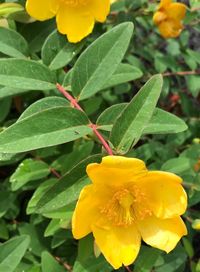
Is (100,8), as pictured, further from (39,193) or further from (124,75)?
(39,193)

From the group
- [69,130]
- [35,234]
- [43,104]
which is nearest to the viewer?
[69,130]

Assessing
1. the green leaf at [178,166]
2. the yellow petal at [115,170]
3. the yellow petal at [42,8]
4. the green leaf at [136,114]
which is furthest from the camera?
the green leaf at [178,166]

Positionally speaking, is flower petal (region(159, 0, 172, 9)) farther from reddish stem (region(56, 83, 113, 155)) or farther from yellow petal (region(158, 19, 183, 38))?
reddish stem (region(56, 83, 113, 155))

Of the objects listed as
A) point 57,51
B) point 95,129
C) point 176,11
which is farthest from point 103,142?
point 176,11

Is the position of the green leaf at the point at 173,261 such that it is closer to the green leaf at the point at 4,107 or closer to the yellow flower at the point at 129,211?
the yellow flower at the point at 129,211

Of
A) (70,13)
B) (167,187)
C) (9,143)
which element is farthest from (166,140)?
(9,143)

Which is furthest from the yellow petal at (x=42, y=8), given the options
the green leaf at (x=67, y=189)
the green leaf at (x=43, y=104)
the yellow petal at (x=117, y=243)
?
the yellow petal at (x=117, y=243)

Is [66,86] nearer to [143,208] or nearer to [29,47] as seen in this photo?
[29,47]
